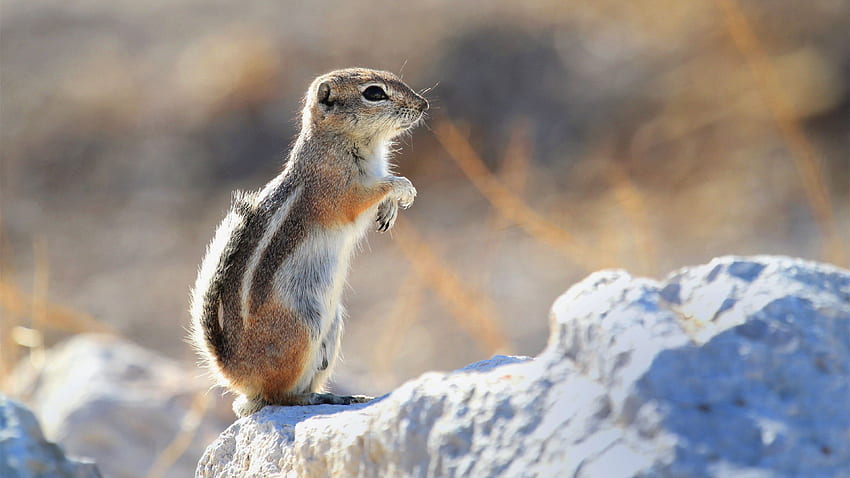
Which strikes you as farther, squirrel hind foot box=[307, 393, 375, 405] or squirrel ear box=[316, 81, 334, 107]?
squirrel ear box=[316, 81, 334, 107]

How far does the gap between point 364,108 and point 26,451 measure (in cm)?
207

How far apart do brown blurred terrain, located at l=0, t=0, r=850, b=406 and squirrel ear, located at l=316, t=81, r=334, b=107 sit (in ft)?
12.2

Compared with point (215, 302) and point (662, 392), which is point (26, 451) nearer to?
point (215, 302)

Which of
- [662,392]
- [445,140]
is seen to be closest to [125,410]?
[445,140]

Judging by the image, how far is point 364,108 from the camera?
4.89 meters

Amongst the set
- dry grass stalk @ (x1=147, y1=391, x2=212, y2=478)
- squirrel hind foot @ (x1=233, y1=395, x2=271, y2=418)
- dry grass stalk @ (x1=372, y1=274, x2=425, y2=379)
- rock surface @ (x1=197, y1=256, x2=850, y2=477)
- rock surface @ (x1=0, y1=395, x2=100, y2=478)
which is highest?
dry grass stalk @ (x1=372, y1=274, x2=425, y2=379)

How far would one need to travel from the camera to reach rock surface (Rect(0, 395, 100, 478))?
3932mm

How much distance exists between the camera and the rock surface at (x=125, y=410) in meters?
7.09

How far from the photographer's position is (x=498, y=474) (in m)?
2.56

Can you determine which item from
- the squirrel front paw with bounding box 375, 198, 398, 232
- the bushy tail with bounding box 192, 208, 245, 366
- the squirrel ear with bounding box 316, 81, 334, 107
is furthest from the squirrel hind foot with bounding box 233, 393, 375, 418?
the squirrel ear with bounding box 316, 81, 334, 107

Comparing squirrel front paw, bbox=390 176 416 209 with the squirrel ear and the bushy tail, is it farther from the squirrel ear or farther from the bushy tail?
the bushy tail

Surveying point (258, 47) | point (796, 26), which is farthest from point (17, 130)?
point (796, 26)

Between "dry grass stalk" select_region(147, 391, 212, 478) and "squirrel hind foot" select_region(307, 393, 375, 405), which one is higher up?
"dry grass stalk" select_region(147, 391, 212, 478)

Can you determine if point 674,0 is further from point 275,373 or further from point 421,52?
point 275,373
